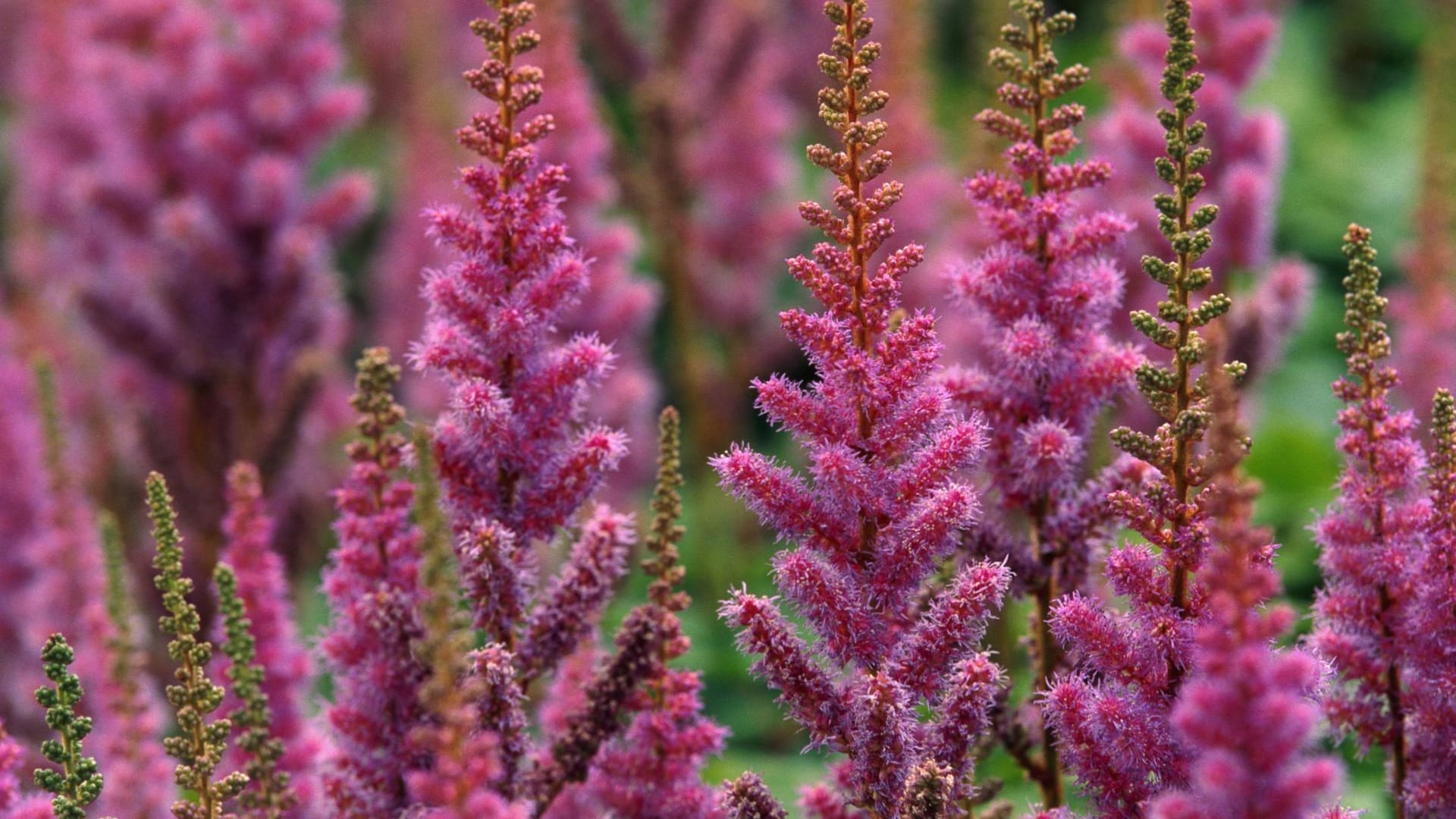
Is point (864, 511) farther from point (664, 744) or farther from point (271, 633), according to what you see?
point (271, 633)

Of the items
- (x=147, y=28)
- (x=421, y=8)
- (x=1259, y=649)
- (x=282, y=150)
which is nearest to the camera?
(x=1259, y=649)

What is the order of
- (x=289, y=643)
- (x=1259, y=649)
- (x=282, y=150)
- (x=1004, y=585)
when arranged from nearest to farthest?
1. (x=1259, y=649)
2. (x=1004, y=585)
3. (x=289, y=643)
4. (x=282, y=150)

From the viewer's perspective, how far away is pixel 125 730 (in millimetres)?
1963

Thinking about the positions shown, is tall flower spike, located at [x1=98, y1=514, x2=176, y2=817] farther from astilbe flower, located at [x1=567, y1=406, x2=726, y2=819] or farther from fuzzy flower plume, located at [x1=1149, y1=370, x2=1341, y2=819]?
fuzzy flower plume, located at [x1=1149, y1=370, x2=1341, y2=819]

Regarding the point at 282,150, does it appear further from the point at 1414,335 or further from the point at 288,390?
the point at 1414,335

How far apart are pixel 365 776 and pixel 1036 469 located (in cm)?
75

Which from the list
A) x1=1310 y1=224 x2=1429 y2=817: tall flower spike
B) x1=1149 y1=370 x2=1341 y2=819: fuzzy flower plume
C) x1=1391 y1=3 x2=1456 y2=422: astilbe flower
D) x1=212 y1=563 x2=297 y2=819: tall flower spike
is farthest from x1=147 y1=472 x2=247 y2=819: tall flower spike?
x1=1391 y1=3 x2=1456 y2=422: astilbe flower

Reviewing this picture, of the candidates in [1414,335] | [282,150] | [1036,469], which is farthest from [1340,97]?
[1036,469]

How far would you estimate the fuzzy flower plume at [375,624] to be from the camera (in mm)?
1608

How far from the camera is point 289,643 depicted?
1.97 m

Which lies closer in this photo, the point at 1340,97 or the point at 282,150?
the point at 282,150

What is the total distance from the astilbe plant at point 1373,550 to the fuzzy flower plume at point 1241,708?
448 millimetres

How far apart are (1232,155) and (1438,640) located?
1.80 metres

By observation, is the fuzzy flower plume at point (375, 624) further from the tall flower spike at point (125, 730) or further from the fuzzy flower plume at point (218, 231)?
the fuzzy flower plume at point (218, 231)
